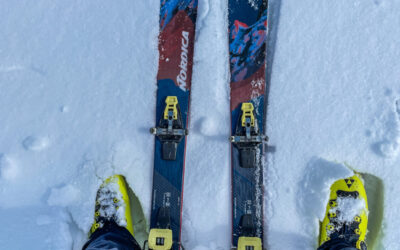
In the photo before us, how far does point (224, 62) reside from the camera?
2.50 m

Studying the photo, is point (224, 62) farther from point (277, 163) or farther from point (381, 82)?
point (381, 82)

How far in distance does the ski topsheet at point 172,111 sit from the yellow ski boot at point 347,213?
114 cm

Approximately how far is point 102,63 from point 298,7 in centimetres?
165

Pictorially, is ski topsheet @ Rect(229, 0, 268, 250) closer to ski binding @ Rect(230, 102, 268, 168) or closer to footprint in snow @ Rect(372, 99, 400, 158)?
ski binding @ Rect(230, 102, 268, 168)

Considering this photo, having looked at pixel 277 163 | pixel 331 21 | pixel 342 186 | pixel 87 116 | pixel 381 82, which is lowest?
pixel 342 186

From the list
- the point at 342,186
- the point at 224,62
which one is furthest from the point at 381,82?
the point at 224,62

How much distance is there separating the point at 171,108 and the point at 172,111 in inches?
1.0

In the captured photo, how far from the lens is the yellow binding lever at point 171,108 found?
2.42m

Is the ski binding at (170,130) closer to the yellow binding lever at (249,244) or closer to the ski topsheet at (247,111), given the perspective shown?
the ski topsheet at (247,111)

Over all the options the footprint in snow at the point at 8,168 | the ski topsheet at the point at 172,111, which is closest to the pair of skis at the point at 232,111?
the ski topsheet at the point at 172,111

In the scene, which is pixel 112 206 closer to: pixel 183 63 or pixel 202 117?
pixel 202 117

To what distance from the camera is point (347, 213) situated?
233cm

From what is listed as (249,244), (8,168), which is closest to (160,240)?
(249,244)

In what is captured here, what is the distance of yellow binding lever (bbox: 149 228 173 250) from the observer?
2.27m
